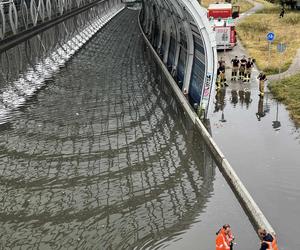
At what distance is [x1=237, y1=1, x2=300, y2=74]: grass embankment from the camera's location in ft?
98.6

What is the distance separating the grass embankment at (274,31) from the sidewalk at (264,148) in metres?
5.42

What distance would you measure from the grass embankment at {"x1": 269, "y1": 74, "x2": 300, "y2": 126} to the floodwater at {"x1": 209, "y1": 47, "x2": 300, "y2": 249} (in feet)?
0.94

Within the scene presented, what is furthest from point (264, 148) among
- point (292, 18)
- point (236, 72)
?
point (292, 18)

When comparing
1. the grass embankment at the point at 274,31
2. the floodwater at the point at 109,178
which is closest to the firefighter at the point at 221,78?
the floodwater at the point at 109,178

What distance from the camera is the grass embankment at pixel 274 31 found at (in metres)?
30.0

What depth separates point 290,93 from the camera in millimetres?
23016

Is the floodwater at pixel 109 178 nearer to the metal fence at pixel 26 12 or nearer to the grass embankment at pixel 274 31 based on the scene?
the metal fence at pixel 26 12

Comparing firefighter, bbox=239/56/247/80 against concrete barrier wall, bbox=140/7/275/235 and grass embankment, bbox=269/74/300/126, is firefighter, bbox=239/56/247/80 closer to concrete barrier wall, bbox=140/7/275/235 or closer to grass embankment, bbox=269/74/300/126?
grass embankment, bbox=269/74/300/126

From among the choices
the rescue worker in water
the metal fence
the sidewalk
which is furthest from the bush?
the rescue worker in water

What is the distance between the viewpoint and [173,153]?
17.2 m

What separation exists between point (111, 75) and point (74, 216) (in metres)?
18.8

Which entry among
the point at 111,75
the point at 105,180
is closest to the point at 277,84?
the point at 111,75

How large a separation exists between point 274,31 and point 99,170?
31.3 meters

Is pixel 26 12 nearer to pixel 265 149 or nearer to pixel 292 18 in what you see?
pixel 265 149
